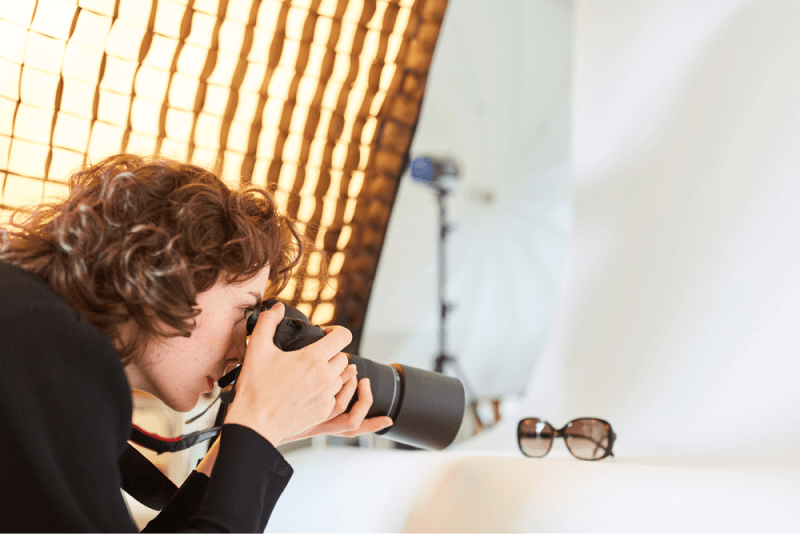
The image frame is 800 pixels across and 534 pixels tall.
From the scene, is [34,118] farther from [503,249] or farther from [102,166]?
[503,249]

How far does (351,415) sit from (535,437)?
408 mm

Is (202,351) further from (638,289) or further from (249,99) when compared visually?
(638,289)

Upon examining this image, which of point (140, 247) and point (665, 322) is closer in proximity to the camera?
point (140, 247)

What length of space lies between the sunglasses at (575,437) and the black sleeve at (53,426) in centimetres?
63

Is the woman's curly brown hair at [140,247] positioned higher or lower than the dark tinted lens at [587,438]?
higher

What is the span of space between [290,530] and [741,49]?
0.94 metres

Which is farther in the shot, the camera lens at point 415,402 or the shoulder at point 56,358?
the camera lens at point 415,402

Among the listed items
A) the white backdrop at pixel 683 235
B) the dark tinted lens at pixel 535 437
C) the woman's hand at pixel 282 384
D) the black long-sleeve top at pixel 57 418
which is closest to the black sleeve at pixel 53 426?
the black long-sleeve top at pixel 57 418

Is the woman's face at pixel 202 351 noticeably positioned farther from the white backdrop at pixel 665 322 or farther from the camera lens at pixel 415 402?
the white backdrop at pixel 665 322

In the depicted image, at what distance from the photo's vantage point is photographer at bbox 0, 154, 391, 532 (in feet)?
1.18

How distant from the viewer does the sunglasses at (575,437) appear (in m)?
0.81

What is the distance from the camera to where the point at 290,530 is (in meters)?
0.75

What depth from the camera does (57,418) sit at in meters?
0.36

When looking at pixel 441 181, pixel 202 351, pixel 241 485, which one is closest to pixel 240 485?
pixel 241 485
